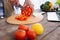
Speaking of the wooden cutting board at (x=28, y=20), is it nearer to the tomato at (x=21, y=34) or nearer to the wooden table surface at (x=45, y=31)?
the wooden table surface at (x=45, y=31)

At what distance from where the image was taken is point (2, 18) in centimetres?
130

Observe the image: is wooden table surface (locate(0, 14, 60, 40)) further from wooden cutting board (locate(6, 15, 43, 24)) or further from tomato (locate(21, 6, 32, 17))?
tomato (locate(21, 6, 32, 17))

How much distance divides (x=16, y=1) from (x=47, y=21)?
1.15 ft

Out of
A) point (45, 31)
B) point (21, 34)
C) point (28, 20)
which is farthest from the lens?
point (28, 20)

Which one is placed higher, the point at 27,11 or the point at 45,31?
the point at 27,11

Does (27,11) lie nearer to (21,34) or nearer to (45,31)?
(45,31)

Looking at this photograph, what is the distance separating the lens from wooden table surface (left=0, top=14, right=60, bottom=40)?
2.94 ft

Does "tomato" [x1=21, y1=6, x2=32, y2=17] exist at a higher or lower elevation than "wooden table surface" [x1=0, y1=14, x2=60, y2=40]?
higher

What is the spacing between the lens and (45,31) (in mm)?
986

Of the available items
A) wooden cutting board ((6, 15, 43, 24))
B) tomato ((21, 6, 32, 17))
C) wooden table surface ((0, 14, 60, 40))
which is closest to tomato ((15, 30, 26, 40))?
wooden table surface ((0, 14, 60, 40))

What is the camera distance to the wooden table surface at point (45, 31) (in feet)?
2.94

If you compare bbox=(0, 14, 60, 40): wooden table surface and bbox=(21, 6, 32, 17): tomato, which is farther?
bbox=(21, 6, 32, 17): tomato

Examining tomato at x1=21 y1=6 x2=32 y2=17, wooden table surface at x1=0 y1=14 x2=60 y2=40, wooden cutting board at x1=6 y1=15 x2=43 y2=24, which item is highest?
tomato at x1=21 y1=6 x2=32 y2=17

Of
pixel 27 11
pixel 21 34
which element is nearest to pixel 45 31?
pixel 21 34
